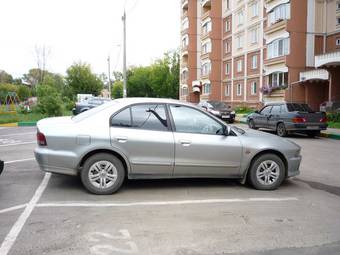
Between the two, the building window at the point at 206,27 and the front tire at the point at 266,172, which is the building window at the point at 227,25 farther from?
the front tire at the point at 266,172

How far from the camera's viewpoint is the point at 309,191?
22.5 ft

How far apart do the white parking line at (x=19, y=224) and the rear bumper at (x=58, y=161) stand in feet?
1.59

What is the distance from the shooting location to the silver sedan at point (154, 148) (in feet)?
20.5

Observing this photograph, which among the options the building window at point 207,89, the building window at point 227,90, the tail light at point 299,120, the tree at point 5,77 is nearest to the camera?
the tail light at point 299,120

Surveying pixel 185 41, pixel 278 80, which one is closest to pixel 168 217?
pixel 278 80

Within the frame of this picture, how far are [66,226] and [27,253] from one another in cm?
83

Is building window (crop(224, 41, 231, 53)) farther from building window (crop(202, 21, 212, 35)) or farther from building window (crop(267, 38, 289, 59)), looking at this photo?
building window (crop(267, 38, 289, 59))

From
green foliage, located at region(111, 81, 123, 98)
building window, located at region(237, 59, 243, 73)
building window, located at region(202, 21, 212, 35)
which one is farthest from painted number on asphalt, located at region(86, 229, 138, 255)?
green foliage, located at region(111, 81, 123, 98)

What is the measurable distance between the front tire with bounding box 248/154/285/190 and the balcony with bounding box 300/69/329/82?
21277mm

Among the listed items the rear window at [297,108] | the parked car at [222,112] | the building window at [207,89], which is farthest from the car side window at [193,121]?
the building window at [207,89]

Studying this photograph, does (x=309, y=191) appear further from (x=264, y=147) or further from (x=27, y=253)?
(x=27, y=253)

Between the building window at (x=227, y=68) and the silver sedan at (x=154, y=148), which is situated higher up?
the building window at (x=227, y=68)

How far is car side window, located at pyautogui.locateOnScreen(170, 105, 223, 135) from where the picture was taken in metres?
6.65

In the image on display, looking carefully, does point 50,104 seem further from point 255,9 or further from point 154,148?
point 255,9
